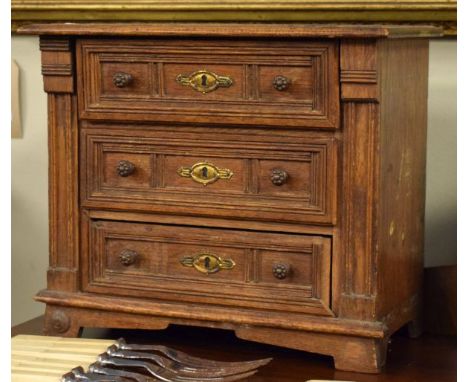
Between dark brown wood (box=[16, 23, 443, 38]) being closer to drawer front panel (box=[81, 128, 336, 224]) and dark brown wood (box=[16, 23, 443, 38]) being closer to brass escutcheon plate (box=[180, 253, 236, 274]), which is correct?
drawer front panel (box=[81, 128, 336, 224])

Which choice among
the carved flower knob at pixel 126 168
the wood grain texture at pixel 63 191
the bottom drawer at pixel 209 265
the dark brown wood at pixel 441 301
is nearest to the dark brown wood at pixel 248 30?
the wood grain texture at pixel 63 191

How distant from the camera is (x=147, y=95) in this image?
1.67 meters

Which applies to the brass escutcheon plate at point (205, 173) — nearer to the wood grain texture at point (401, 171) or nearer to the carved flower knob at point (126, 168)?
the carved flower knob at point (126, 168)

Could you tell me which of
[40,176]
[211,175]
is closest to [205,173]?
[211,175]

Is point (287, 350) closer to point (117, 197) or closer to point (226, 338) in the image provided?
point (226, 338)

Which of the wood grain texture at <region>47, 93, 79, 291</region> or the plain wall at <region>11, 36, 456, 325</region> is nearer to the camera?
the wood grain texture at <region>47, 93, 79, 291</region>

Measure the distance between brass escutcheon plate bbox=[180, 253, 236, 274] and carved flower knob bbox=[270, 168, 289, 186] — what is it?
0.17 metres

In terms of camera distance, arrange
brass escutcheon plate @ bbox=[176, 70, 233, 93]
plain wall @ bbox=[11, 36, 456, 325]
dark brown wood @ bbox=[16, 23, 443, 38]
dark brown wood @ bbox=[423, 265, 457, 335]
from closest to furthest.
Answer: dark brown wood @ bbox=[16, 23, 443, 38] < brass escutcheon plate @ bbox=[176, 70, 233, 93] < dark brown wood @ bbox=[423, 265, 457, 335] < plain wall @ bbox=[11, 36, 456, 325]

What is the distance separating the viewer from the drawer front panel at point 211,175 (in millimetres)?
1575

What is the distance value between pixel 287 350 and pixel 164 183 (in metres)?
0.37

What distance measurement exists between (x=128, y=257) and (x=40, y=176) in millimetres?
649

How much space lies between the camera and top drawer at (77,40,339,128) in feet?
5.07

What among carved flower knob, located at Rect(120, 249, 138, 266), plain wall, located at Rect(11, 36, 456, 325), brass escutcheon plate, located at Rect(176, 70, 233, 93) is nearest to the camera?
brass escutcheon plate, located at Rect(176, 70, 233, 93)

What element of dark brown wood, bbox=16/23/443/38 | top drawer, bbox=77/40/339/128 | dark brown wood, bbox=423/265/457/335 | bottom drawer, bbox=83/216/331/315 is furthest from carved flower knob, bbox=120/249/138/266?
dark brown wood, bbox=423/265/457/335
